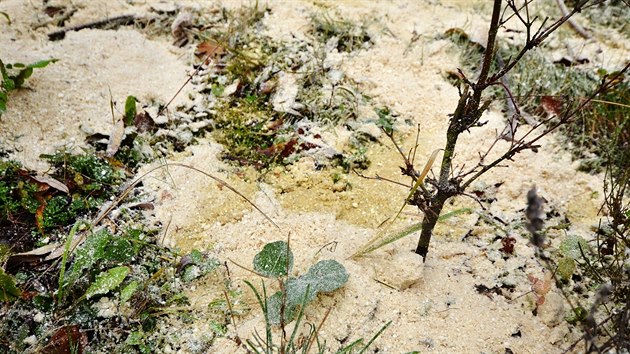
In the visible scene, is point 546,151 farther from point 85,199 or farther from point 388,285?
point 85,199

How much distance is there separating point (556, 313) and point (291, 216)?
3.78 feet

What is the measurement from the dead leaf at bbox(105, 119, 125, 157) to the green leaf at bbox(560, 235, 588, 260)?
6.99ft

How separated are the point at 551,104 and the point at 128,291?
2455 mm

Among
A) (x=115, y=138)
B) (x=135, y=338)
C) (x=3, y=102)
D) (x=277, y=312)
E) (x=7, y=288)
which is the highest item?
(x=277, y=312)

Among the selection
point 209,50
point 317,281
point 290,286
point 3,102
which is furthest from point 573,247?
point 3,102

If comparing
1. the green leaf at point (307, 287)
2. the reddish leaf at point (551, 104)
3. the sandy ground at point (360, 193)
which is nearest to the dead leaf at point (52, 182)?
the sandy ground at point (360, 193)

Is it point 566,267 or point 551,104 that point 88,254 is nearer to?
point 566,267

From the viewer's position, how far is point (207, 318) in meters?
1.90

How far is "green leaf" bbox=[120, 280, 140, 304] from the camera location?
190 cm

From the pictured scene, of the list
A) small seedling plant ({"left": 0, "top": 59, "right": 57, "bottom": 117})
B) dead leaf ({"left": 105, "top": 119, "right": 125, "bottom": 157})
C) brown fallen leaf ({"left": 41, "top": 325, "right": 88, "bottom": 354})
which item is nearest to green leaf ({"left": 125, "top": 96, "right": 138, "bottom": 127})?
dead leaf ({"left": 105, "top": 119, "right": 125, "bottom": 157})

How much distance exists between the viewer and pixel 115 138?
255 centimetres

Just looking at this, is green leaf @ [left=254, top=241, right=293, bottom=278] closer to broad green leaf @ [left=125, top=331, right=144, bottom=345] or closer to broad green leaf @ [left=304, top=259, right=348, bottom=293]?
broad green leaf @ [left=304, top=259, right=348, bottom=293]

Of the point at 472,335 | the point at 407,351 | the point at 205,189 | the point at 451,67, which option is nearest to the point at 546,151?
the point at 451,67

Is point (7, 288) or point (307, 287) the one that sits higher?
point (307, 287)
